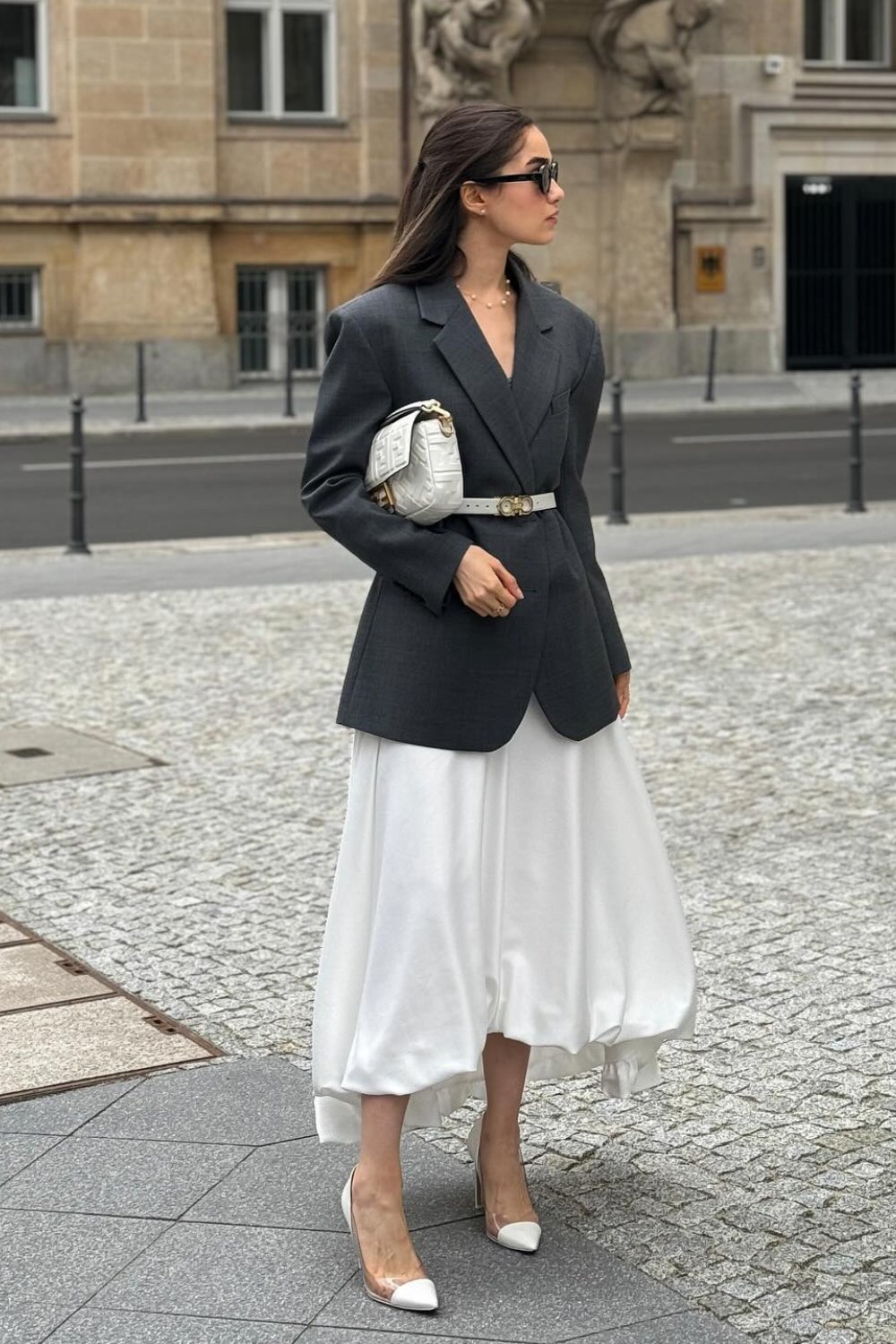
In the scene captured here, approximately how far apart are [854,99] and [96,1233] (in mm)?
31551

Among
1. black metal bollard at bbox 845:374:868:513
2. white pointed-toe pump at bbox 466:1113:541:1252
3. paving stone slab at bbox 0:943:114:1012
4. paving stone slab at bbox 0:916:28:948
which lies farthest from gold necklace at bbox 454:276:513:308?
black metal bollard at bbox 845:374:868:513

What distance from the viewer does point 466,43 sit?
3006 centimetres

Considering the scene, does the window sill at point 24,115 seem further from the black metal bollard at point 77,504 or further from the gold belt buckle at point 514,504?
the gold belt buckle at point 514,504

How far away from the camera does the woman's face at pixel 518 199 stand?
12.6 feet

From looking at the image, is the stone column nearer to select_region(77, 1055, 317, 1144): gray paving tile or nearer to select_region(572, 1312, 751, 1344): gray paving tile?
select_region(77, 1055, 317, 1144): gray paving tile

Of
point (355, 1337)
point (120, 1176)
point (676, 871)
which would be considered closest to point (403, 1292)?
point (355, 1337)

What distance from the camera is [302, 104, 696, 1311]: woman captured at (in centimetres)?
379

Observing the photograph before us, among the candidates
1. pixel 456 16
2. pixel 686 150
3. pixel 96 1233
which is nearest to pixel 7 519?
pixel 96 1233

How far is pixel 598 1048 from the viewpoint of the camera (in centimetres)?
409

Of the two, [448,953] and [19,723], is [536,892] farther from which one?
[19,723]

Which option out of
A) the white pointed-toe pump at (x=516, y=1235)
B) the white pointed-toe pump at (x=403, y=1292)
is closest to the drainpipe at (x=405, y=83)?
the white pointed-toe pump at (x=516, y=1235)

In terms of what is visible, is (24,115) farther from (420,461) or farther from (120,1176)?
(420,461)

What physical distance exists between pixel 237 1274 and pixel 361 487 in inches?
51.2

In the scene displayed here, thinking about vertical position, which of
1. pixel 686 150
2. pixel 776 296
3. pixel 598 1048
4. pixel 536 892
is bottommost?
pixel 598 1048
